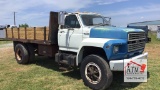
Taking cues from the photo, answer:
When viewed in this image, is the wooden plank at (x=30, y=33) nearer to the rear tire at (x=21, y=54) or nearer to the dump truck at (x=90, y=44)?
the dump truck at (x=90, y=44)

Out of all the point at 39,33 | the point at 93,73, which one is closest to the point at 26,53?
the point at 39,33

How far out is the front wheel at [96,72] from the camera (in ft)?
20.8

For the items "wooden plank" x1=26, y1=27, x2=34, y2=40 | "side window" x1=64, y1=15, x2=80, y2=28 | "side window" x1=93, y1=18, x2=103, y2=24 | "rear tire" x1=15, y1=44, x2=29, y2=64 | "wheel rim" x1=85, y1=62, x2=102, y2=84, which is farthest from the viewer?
"rear tire" x1=15, y1=44, x2=29, y2=64

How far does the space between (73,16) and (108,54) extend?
2278 mm

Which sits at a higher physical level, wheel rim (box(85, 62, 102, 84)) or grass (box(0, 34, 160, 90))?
wheel rim (box(85, 62, 102, 84))

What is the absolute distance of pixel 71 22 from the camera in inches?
314

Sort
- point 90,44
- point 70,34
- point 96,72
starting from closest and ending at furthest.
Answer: point 96,72 → point 90,44 → point 70,34

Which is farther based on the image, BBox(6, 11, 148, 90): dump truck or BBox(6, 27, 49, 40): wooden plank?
BBox(6, 27, 49, 40): wooden plank

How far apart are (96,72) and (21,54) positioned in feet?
17.6

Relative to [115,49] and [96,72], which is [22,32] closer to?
[96,72]

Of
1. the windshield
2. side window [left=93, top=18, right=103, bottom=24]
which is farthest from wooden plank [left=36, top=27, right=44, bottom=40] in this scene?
side window [left=93, top=18, right=103, bottom=24]

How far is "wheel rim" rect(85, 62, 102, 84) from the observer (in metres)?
6.58
